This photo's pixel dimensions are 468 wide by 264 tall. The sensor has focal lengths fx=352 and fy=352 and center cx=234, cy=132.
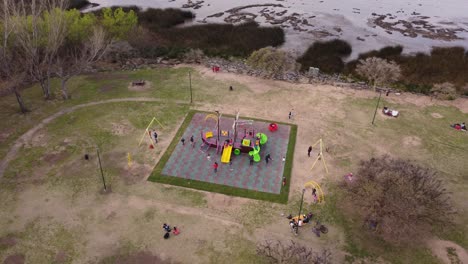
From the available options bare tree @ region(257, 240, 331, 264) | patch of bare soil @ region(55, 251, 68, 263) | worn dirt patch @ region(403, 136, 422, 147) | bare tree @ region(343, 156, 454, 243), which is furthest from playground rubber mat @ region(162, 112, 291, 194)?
worn dirt patch @ region(403, 136, 422, 147)

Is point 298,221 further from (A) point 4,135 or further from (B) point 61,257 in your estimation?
(A) point 4,135

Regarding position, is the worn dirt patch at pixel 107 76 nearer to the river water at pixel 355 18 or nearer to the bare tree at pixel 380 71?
the river water at pixel 355 18

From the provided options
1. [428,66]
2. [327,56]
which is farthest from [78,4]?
[428,66]

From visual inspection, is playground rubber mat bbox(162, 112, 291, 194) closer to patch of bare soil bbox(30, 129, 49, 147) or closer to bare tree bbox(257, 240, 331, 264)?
bare tree bbox(257, 240, 331, 264)

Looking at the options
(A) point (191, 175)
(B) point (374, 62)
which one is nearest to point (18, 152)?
(A) point (191, 175)

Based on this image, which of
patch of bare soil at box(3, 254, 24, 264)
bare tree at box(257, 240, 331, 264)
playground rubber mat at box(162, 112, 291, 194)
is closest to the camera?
bare tree at box(257, 240, 331, 264)

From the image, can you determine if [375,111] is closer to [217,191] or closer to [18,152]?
[217,191]

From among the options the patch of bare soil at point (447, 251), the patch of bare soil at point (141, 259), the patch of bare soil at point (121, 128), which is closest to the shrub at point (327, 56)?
the patch of bare soil at point (121, 128)
